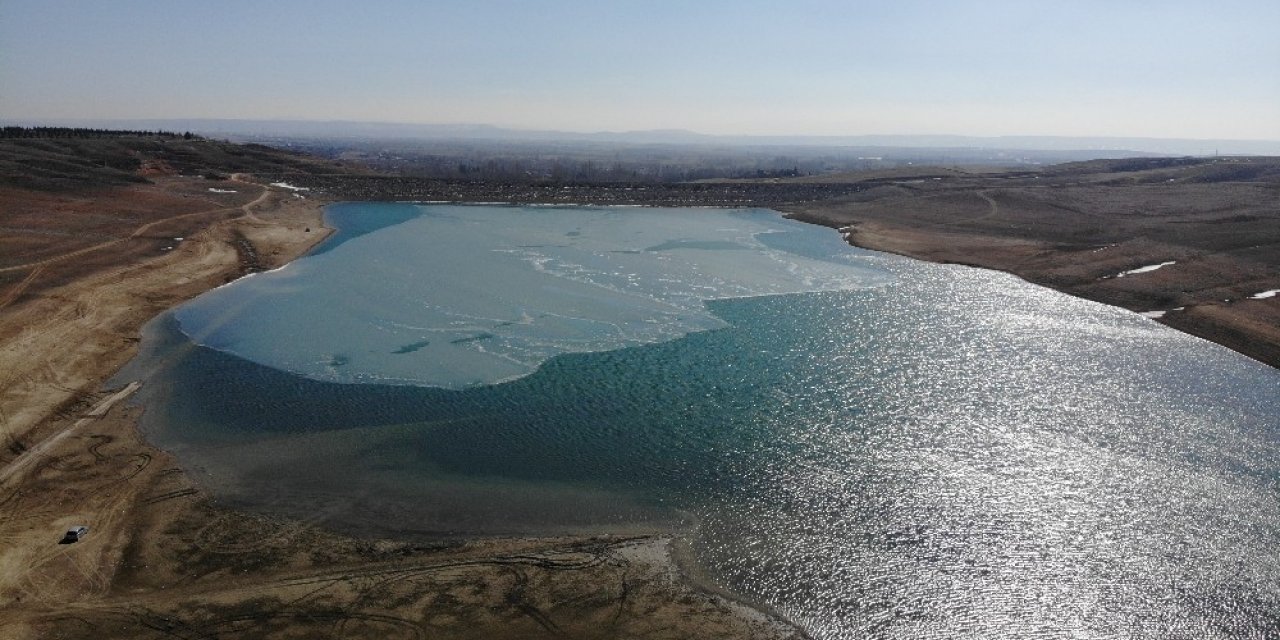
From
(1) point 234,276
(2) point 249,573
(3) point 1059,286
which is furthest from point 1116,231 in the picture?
(2) point 249,573

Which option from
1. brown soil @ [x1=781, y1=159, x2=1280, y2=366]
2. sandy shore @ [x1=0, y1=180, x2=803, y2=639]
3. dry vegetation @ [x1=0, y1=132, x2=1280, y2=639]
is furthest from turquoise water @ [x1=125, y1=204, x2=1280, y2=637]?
brown soil @ [x1=781, y1=159, x2=1280, y2=366]

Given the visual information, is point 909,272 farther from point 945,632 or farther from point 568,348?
point 945,632

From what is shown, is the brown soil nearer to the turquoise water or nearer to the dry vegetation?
the dry vegetation

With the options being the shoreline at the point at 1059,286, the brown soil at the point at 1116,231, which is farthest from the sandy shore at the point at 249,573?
the brown soil at the point at 1116,231

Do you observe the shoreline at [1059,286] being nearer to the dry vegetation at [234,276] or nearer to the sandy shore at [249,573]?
the dry vegetation at [234,276]

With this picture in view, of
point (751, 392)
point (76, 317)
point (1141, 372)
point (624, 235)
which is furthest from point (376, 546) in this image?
point (624, 235)

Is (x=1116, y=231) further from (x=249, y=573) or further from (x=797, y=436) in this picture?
(x=249, y=573)
